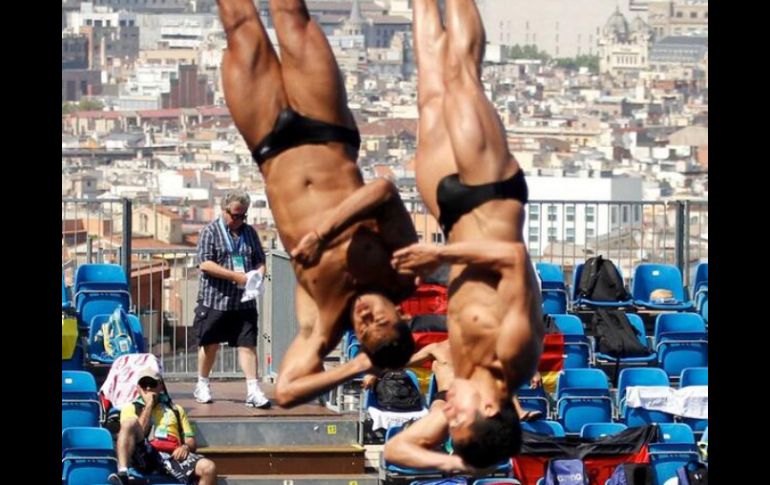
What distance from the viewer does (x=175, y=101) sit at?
13275 centimetres

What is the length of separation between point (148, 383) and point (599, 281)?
4.69 m

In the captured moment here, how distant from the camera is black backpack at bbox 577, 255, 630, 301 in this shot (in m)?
18.1

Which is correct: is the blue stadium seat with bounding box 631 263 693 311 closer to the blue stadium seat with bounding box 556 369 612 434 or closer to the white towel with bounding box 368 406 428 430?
the blue stadium seat with bounding box 556 369 612 434

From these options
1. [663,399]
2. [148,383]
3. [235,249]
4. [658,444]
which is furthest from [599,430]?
[148,383]

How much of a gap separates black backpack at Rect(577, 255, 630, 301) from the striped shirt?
133 inches

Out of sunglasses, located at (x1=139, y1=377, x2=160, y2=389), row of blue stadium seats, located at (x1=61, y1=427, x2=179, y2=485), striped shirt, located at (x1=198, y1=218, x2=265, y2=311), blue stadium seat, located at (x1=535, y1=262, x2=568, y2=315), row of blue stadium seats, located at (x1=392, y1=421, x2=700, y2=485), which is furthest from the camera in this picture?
blue stadium seat, located at (x1=535, y1=262, x2=568, y2=315)

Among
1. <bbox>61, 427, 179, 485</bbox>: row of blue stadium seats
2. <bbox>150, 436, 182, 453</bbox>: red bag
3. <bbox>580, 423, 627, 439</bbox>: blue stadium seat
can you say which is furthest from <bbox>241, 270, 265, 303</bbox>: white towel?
<bbox>580, 423, 627, 439</bbox>: blue stadium seat

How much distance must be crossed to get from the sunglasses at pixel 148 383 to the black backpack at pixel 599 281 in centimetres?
451

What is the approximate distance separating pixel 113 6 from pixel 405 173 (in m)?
85.1

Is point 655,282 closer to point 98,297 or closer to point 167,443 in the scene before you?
point 98,297

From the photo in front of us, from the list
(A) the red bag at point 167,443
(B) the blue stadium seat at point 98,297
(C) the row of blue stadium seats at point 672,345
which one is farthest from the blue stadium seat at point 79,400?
(C) the row of blue stadium seats at point 672,345

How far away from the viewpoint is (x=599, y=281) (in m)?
18.1

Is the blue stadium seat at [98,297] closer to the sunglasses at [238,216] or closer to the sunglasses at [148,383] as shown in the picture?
the sunglasses at [238,216]

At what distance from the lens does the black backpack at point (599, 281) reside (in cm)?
1806
